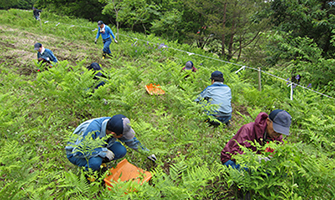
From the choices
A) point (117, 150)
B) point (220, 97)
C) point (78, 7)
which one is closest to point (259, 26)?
point (220, 97)

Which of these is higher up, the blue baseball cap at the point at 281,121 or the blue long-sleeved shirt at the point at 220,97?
the blue baseball cap at the point at 281,121

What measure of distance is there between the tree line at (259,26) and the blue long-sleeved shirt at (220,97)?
12.4 feet

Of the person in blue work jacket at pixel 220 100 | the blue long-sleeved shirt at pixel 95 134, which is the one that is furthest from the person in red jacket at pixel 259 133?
the blue long-sleeved shirt at pixel 95 134

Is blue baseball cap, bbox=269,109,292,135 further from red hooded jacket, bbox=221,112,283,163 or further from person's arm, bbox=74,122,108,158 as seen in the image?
person's arm, bbox=74,122,108,158

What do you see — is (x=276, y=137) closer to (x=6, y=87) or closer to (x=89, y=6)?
(x=6, y=87)

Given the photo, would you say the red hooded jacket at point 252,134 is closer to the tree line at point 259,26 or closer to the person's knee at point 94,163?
the person's knee at point 94,163

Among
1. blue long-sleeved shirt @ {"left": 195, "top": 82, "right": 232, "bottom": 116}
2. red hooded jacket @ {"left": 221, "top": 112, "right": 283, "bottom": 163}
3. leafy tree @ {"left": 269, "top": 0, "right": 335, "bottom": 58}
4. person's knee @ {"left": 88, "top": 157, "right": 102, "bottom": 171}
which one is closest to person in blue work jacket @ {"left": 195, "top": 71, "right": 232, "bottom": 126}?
blue long-sleeved shirt @ {"left": 195, "top": 82, "right": 232, "bottom": 116}

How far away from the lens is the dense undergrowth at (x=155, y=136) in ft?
7.65

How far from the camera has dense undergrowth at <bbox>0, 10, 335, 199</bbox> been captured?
2332mm

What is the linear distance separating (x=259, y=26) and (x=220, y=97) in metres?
8.38

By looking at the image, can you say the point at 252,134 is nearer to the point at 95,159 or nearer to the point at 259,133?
the point at 259,133

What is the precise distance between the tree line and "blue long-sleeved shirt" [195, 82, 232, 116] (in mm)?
3774

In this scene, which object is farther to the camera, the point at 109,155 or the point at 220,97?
the point at 220,97

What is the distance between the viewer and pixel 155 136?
3189 millimetres
